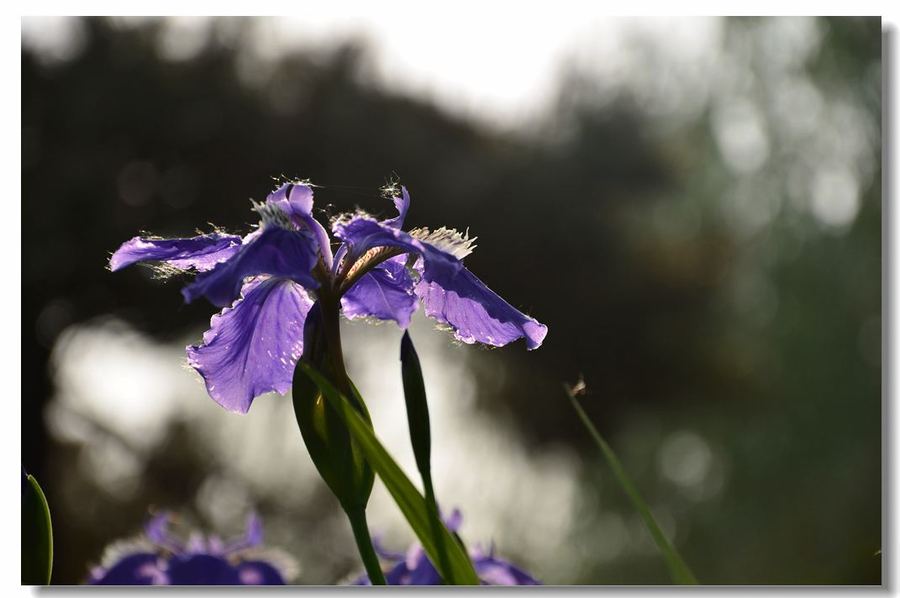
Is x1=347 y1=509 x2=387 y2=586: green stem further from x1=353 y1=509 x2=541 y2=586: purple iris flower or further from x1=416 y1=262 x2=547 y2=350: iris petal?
x1=353 y1=509 x2=541 y2=586: purple iris flower

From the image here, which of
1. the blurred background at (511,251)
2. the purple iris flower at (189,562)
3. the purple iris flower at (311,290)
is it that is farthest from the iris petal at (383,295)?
the blurred background at (511,251)

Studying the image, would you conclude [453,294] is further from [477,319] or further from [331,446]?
[331,446]

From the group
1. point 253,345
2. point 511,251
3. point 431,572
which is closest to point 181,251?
point 253,345

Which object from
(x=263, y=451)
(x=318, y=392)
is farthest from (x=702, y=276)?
(x=318, y=392)

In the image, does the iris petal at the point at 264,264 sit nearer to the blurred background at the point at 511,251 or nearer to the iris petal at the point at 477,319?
the iris petal at the point at 477,319

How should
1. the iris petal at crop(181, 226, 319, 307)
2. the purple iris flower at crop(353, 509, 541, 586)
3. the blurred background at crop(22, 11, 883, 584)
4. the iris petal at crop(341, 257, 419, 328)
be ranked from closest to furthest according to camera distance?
the iris petal at crop(181, 226, 319, 307), the iris petal at crop(341, 257, 419, 328), the purple iris flower at crop(353, 509, 541, 586), the blurred background at crop(22, 11, 883, 584)

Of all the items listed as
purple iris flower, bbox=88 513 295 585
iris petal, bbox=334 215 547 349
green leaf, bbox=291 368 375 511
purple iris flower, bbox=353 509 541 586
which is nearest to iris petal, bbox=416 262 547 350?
iris petal, bbox=334 215 547 349

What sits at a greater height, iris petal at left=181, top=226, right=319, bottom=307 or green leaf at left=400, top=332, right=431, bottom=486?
iris petal at left=181, top=226, right=319, bottom=307
